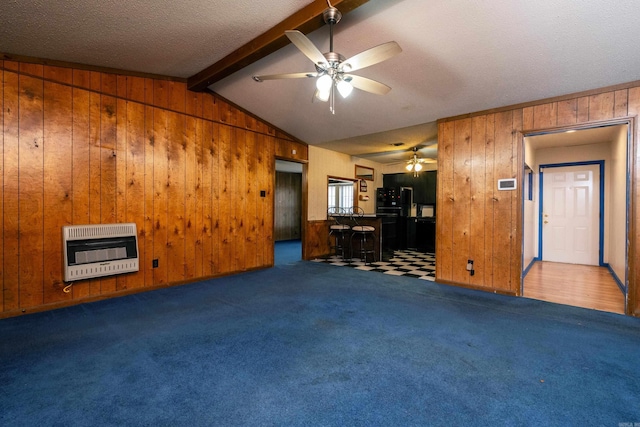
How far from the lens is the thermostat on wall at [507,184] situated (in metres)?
3.77

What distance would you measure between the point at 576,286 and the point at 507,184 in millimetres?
1981

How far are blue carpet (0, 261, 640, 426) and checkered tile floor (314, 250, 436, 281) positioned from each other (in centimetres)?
155

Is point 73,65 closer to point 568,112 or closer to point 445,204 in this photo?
point 445,204

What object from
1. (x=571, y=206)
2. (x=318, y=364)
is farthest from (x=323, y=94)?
(x=571, y=206)

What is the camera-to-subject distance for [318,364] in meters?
2.07

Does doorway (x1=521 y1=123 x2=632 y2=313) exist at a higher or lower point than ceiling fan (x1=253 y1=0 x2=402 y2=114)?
lower

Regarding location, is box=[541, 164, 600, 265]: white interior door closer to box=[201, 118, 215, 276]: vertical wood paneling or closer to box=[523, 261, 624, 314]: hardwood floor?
box=[523, 261, 624, 314]: hardwood floor

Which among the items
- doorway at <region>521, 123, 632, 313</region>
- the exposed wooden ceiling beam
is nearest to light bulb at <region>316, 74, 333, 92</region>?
the exposed wooden ceiling beam

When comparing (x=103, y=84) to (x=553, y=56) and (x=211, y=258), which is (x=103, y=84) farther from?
(x=553, y=56)

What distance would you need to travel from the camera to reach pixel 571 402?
169cm

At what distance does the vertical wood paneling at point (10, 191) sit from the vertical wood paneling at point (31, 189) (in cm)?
3

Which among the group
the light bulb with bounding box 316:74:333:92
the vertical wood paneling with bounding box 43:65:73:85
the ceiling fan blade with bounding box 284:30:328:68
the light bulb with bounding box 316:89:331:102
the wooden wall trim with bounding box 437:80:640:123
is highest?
the vertical wood paneling with bounding box 43:65:73:85

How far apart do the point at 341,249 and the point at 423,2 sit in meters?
5.03

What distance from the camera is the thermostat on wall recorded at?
149 inches
